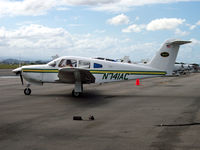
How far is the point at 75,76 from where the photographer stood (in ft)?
41.2

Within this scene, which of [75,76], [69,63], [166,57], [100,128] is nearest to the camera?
[100,128]

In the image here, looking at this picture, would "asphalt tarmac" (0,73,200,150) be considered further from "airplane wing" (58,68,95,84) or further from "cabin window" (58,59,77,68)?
"cabin window" (58,59,77,68)

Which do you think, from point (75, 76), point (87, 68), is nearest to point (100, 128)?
point (75, 76)

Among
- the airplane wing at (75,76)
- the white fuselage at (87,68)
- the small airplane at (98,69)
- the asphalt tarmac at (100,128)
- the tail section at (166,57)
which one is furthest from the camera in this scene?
the tail section at (166,57)

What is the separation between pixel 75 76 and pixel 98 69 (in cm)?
182

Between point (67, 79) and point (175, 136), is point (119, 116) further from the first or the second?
point (67, 79)

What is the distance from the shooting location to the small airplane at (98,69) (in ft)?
44.5

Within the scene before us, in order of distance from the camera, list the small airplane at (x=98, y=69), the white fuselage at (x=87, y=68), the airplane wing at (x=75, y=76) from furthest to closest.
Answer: the white fuselage at (x=87, y=68), the small airplane at (x=98, y=69), the airplane wing at (x=75, y=76)

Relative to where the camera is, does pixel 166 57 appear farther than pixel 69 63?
Yes

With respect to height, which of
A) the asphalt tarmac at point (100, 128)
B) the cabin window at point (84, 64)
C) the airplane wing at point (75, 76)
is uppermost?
the cabin window at point (84, 64)

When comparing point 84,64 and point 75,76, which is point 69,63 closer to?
point 84,64

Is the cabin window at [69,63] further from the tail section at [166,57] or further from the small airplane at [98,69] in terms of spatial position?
the tail section at [166,57]

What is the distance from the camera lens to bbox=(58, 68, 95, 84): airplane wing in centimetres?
1194

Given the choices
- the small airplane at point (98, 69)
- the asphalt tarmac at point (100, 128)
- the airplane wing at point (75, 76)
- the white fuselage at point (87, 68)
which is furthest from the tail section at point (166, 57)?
the asphalt tarmac at point (100, 128)
